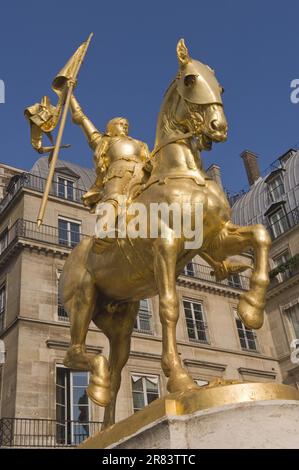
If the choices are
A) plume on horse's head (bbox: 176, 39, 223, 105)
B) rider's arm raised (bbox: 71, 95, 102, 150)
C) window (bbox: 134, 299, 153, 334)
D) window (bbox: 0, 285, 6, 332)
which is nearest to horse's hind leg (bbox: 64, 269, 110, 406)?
rider's arm raised (bbox: 71, 95, 102, 150)

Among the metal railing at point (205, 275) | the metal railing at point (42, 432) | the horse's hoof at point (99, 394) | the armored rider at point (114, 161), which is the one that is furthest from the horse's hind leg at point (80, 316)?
the metal railing at point (205, 275)

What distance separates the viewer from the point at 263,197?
3027cm

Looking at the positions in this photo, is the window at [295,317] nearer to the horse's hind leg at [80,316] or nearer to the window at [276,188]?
the window at [276,188]

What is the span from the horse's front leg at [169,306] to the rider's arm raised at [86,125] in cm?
191

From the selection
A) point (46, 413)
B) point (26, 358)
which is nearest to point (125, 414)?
point (46, 413)

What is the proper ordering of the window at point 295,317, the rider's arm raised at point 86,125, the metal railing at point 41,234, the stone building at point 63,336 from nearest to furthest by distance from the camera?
the rider's arm raised at point 86,125 → the stone building at point 63,336 → the metal railing at point 41,234 → the window at point 295,317

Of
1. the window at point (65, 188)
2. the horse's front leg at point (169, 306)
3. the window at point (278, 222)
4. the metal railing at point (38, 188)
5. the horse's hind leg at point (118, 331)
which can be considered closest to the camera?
the horse's front leg at point (169, 306)

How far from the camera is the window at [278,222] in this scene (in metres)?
27.7

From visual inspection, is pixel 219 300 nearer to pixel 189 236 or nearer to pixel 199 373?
pixel 199 373

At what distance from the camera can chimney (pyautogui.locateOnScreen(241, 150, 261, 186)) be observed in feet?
112

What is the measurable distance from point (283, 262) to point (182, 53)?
76.9 feet

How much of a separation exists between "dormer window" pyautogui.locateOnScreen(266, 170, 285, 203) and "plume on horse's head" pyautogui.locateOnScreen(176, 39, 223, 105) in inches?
998

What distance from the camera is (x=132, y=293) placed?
15.2 ft

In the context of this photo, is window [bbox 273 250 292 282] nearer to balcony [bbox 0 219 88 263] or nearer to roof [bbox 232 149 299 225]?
roof [bbox 232 149 299 225]
